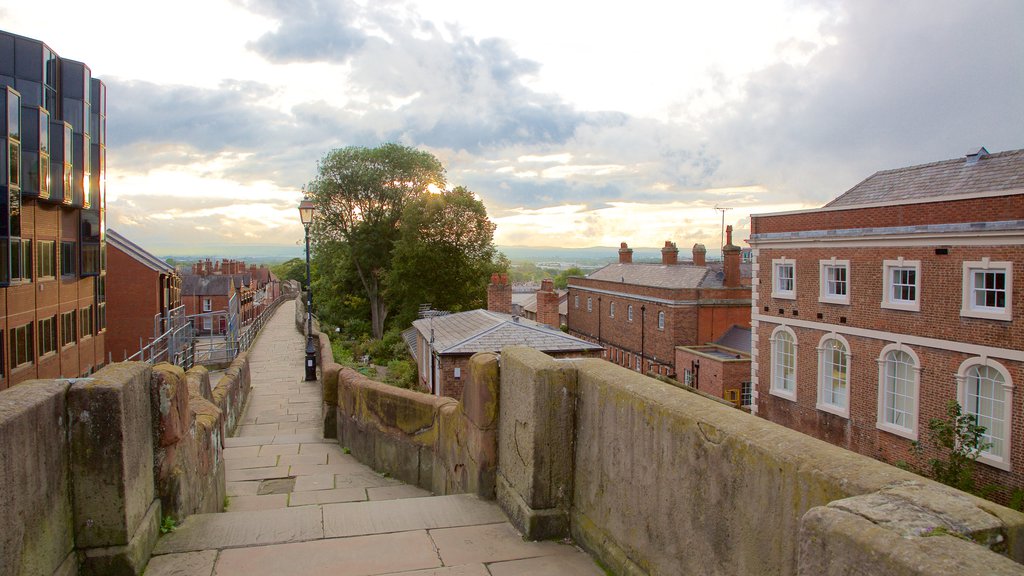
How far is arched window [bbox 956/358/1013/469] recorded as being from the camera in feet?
55.5

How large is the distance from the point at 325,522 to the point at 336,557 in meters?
0.78

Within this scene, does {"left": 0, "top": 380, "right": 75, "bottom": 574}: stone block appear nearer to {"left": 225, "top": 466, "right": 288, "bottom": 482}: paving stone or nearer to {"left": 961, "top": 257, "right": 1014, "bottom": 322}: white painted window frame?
{"left": 225, "top": 466, "right": 288, "bottom": 482}: paving stone

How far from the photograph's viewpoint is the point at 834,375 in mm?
23172

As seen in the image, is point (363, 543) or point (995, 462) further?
point (995, 462)

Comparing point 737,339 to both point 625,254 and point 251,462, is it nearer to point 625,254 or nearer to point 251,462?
point 625,254

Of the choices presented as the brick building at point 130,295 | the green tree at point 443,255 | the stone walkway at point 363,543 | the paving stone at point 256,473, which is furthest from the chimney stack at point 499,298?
the stone walkway at point 363,543

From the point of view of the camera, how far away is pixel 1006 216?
1708 cm

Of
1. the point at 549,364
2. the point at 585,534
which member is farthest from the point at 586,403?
the point at 585,534

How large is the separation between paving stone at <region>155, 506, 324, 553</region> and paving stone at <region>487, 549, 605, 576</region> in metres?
1.43

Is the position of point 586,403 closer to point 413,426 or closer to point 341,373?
point 413,426

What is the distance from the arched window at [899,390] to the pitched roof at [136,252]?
4088 cm

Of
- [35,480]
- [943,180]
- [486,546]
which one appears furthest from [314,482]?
[943,180]

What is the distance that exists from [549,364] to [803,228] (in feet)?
74.6

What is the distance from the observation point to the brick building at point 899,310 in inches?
680
